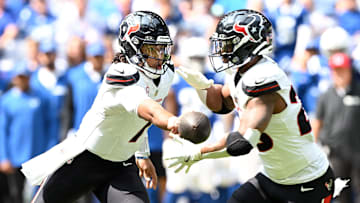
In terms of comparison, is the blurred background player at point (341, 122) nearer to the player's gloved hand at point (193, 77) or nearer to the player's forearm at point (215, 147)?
the player's gloved hand at point (193, 77)

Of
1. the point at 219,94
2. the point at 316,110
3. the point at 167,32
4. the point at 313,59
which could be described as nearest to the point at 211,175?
the point at 316,110

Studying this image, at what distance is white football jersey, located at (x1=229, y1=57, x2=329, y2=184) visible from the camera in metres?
4.52

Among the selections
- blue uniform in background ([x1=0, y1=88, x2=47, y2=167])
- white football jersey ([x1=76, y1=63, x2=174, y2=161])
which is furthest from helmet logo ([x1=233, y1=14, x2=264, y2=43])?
blue uniform in background ([x1=0, y1=88, x2=47, y2=167])

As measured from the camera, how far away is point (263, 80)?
4.43 m

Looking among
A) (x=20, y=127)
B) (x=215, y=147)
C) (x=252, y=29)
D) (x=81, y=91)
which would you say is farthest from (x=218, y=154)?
(x=20, y=127)

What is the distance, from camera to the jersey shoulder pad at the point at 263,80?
4410mm

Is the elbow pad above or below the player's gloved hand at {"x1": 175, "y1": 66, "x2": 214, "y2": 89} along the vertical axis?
below

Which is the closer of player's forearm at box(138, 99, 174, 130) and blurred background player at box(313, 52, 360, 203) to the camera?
player's forearm at box(138, 99, 174, 130)

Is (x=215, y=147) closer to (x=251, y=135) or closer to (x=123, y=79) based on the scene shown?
(x=251, y=135)

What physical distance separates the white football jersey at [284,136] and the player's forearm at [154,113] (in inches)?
25.2

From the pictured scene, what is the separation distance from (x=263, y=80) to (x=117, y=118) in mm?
1022

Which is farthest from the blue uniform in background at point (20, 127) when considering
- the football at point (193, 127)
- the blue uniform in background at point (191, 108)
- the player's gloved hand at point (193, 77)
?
the football at point (193, 127)

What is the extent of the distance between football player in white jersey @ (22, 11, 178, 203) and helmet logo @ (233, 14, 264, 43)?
48cm

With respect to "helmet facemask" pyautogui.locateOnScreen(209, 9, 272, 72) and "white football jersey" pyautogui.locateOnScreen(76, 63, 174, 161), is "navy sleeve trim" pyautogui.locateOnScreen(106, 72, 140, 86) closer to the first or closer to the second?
"white football jersey" pyautogui.locateOnScreen(76, 63, 174, 161)
